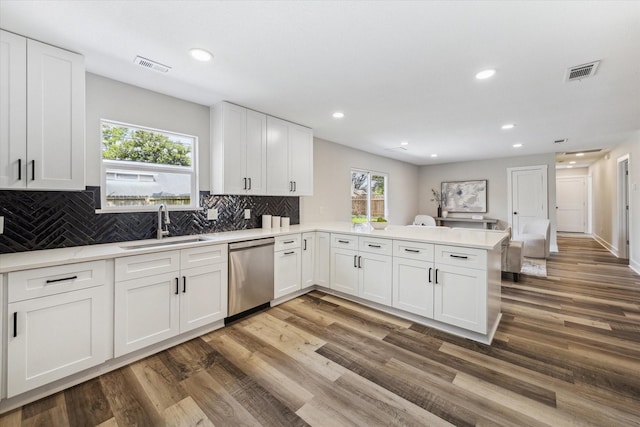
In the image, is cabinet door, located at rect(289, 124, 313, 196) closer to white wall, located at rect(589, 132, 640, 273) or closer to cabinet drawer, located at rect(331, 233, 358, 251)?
cabinet drawer, located at rect(331, 233, 358, 251)

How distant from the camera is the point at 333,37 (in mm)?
1939

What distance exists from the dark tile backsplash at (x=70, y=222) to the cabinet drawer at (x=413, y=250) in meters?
2.19

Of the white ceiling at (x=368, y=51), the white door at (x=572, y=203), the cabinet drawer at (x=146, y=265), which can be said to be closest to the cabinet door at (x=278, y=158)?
the white ceiling at (x=368, y=51)

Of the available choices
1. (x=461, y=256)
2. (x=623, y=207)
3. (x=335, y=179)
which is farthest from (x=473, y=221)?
(x=461, y=256)

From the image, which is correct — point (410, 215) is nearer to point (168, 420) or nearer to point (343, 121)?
point (343, 121)

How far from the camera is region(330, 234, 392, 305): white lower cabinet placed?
3.04 metres

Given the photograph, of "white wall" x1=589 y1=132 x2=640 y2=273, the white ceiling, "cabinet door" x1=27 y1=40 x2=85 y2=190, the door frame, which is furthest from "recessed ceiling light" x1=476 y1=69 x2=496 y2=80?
the door frame

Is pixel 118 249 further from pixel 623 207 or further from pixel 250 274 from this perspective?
pixel 623 207

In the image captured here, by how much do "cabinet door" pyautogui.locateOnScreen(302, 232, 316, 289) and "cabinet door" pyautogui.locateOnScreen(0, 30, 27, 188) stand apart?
2.62 m

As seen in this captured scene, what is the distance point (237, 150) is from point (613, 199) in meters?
8.04

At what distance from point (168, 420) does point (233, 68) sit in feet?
8.55

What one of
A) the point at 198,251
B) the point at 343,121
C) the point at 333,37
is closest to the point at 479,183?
the point at 343,121

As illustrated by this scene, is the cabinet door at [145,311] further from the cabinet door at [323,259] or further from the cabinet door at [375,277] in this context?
the cabinet door at [375,277]

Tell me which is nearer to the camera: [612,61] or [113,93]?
[612,61]
